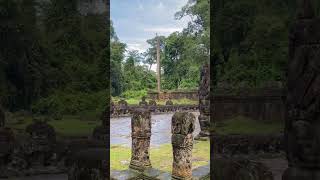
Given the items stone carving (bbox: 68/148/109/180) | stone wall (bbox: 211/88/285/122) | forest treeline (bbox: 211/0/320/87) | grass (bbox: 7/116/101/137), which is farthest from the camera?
forest treeline (bbox: 211/0/320/87)

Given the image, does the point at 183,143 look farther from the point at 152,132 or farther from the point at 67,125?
the point at 152,132

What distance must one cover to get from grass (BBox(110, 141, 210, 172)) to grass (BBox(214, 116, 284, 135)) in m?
0.97

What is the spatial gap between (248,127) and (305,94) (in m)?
6.05

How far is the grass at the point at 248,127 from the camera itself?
959 centimetres

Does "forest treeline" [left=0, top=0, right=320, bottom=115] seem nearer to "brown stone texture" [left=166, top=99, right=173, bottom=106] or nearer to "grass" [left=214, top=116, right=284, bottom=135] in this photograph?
"grass" [left=214, top=116, right=284, bottom=135]

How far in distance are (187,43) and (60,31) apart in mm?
17623

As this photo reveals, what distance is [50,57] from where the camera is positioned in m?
8.62

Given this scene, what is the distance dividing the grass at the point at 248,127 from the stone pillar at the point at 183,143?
1934mm

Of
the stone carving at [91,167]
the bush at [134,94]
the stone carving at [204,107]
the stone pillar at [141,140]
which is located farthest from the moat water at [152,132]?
the bush at [134,94]

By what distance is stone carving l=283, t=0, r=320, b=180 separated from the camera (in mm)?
4168

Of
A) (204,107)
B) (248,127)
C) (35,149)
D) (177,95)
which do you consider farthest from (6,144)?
(177,95)

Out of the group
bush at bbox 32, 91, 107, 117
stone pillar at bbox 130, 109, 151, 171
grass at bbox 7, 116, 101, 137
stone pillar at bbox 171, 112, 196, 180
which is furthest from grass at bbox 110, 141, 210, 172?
grass at bbox 7, 116, 101, 137

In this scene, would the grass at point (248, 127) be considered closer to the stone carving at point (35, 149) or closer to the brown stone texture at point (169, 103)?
the stone carving at point (35, 149)

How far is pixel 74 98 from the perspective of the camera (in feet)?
28.7
